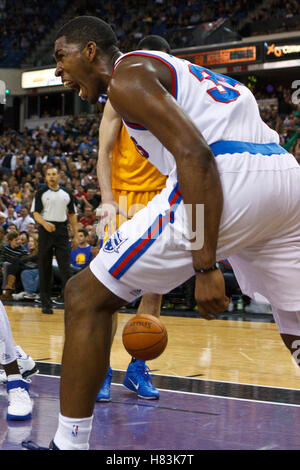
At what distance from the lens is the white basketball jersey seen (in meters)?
2.12

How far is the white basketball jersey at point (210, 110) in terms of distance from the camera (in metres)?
2.12

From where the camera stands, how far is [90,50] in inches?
94.7

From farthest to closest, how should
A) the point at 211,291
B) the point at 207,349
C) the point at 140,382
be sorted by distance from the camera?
1. the point at 207,349
2. the point at 140,382
3. the point at 211,291

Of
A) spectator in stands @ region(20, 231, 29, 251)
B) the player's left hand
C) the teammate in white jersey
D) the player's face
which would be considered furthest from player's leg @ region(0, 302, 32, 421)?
spectator in stands @ region(20, 231, 29, 251)

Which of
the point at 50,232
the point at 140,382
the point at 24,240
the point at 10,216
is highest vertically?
the point at 140,382

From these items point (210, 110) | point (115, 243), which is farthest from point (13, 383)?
point (210, 110)

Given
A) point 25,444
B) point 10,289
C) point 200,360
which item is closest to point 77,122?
point 10,289

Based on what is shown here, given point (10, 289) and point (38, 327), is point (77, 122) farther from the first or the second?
point (38, 327)

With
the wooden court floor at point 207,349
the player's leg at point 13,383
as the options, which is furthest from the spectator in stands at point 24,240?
the player's leg at point 13,383

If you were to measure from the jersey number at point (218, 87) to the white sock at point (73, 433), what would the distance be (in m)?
→ 1.09

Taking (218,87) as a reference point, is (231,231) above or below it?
below

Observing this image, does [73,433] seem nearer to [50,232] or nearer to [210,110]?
[210,110]

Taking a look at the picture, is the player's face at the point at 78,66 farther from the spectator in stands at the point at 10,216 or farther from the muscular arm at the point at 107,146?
the spectator in stands at the point at 10,216

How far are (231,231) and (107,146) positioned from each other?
184cm
